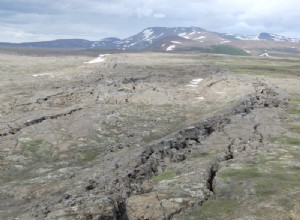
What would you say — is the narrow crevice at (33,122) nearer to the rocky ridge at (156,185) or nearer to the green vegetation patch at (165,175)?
the rocky ridge at (156,185)

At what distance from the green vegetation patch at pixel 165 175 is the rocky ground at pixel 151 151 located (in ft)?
0.60

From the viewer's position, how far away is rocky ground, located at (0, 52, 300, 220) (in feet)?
94.4

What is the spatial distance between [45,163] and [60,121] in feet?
47.4

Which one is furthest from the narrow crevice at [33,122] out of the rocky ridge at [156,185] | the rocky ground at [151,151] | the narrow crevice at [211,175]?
the narrow crevice at [211,175]

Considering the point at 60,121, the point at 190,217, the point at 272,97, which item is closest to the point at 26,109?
the point at 60,121

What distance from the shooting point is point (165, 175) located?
35.3 metres

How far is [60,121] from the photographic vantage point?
202 ft

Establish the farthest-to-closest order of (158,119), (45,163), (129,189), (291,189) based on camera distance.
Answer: (158,119) < (45,163) < (129,189) < (291,189)

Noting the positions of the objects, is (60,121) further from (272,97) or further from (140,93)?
(272,97)

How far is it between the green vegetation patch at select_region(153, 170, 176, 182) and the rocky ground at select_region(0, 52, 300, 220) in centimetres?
18

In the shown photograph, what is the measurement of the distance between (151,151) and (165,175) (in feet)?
30.8

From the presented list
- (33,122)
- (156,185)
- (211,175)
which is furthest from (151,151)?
(33,122)

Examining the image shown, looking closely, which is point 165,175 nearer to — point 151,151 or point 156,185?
point 156,185

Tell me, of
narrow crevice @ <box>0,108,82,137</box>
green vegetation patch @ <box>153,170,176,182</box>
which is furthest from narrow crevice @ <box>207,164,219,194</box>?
narrow crevice @ <box>0,108,82,137</box>
